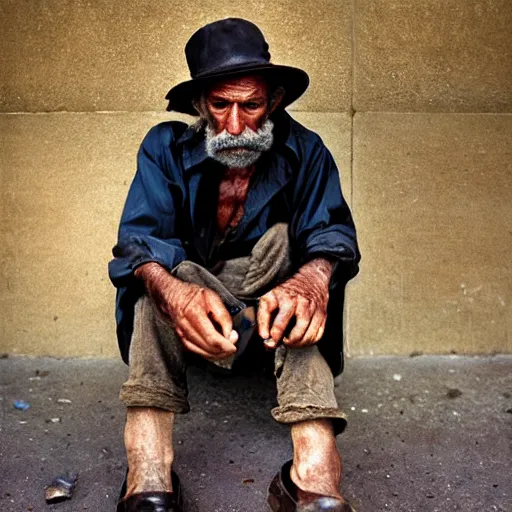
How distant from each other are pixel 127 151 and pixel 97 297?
76 centimetres

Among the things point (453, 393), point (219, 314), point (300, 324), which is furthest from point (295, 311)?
point (453, 393)

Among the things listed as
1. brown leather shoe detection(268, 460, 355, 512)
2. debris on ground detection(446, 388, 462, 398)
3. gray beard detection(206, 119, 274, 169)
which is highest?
gray beard detection(206, 119, 274, 169)

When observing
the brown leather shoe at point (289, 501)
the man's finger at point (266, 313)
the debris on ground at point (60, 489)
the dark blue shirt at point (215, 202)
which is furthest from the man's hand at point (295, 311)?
the debris on ground at point (60, 489)

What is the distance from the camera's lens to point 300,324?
2.26 metres

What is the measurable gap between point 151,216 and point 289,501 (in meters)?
1.08

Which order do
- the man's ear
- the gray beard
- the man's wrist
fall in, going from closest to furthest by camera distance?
1. the man's wrist
2. the gray beard
3. the man's ear

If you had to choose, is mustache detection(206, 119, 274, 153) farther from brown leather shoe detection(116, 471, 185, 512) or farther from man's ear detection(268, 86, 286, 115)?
brown leather shoe detection(116, 471, 185, 512)

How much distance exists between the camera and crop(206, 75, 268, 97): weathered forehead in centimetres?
260

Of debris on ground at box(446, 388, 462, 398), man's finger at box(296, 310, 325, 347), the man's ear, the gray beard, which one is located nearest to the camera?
man's finger at box(296, 310, 325, 347)

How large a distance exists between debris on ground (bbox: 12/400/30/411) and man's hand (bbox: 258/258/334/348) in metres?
1.55

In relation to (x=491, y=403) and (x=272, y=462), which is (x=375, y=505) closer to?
(x=272, y=462)

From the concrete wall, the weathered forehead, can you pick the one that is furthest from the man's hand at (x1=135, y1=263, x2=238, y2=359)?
the concrete wall

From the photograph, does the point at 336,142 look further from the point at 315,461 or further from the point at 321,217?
the point at 315,461

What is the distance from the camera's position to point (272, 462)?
2.81 metres
